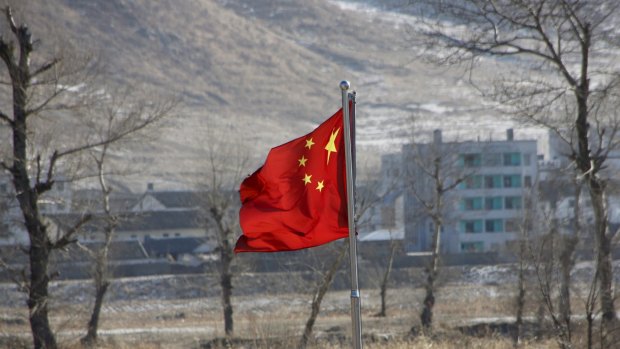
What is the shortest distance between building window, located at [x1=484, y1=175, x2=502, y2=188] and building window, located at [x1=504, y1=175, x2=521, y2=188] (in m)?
0.53

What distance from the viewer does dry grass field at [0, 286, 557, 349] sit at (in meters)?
36.9

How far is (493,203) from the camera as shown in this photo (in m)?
87.6

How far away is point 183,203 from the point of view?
89.7 m

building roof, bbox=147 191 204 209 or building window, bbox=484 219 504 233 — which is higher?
building roof, bbox=147 191 204 209

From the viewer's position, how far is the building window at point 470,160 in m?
80.7

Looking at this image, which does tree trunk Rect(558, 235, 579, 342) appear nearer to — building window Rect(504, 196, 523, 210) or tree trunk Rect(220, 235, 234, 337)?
tree trunk Rect(220, 235, 234, 337)

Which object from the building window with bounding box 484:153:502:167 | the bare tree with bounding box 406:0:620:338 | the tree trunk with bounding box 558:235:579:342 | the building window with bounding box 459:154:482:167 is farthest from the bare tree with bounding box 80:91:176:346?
the building window with bounding box 484:153:502:167

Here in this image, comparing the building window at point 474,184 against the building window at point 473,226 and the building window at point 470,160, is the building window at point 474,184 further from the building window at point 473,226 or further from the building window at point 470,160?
the building window at point 470,160

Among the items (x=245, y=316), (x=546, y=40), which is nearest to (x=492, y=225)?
(x=245, y=316)

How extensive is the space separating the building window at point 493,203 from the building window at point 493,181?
106 cm

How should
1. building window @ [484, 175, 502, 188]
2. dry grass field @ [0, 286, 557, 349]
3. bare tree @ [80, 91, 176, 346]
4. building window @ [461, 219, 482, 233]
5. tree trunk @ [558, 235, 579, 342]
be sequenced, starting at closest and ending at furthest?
tree trunk @ [558, 235, 579, 342] < bare tree @ [80, 91, 176, 346] < dry grass field @ [0, 286, 557, 349] < building window @ [484, 175, 502, 188] < building window @ [461, 219, 482, 233]

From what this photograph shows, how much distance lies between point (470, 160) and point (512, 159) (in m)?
7.25

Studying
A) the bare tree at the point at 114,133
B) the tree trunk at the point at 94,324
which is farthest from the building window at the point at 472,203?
the tree trunk at the point at 94,324

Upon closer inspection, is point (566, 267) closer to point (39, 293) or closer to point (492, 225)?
point (39, 293)
